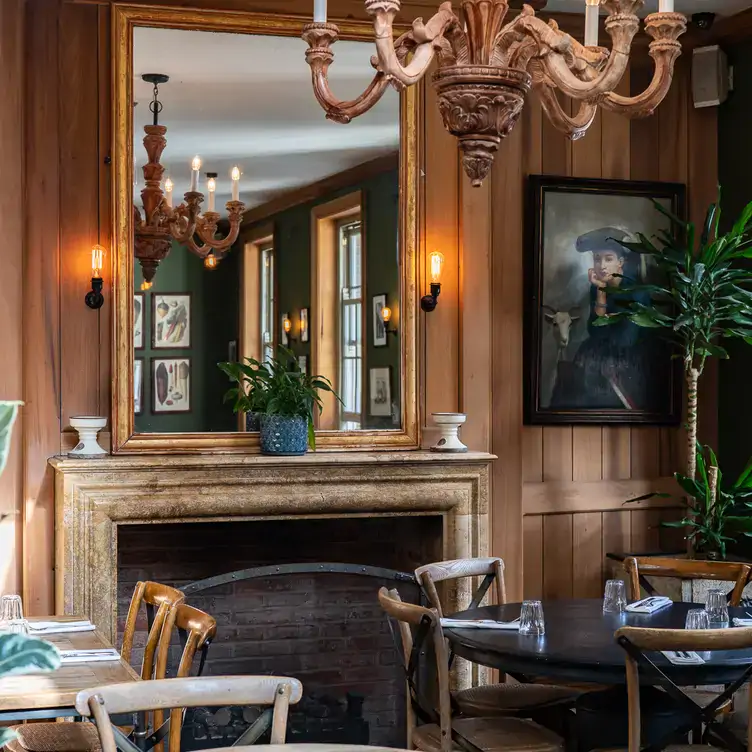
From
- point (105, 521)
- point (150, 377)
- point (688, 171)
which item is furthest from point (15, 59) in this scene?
point (688, 171)

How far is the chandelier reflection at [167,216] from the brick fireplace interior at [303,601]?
111cm

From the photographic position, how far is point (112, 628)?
4301 millimetres

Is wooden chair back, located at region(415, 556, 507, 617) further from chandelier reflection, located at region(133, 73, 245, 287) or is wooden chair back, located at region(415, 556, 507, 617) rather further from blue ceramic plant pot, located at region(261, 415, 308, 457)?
chandelier reflection, located at region(133, 73, 245, 287)

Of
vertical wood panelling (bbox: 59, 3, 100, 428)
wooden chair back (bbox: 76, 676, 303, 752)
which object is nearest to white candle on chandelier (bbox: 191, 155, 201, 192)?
vertical wood panelling (bbox: 59, 3, 100, 428)

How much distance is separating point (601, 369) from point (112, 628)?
2.43m

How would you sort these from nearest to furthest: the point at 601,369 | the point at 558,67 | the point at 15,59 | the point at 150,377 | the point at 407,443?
the point at 558,67, the point at 15,59, the point at 150,377, the point at 407,443, the point at 601,369

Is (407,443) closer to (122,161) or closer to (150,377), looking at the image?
(150,377)

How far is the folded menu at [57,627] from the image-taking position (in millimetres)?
3287

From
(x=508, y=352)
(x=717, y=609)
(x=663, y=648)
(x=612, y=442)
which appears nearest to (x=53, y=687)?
(x=663, y=648)

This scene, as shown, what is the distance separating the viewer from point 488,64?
8.22ft

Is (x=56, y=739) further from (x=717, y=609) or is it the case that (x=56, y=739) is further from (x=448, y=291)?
(x=448, y=291)

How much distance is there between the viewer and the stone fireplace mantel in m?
4.29

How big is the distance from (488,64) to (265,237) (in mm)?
2326

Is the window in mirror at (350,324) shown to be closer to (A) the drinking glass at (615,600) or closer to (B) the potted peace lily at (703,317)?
(B) the potted peace lily at (703,317)
